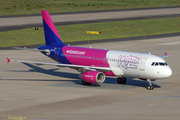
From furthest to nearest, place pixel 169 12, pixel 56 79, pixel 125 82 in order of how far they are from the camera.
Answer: pixel 169 12
pixel 56 79
pixel 125 82

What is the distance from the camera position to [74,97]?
38.1 meters

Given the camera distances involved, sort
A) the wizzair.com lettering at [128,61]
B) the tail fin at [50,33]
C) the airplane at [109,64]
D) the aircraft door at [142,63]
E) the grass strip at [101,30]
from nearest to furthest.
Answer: the airplane at [109,64]
the aircraft door at [142,63]
the wizzair.com lettering at [128,61]
the tail fin at [50,33]
the grass strip at [101,30]

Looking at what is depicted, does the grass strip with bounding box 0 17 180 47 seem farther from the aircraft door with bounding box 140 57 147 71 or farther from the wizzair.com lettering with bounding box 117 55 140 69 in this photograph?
A: the aircraft door with bounding box 140 57 147 71

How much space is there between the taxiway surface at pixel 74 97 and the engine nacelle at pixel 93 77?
1033mm

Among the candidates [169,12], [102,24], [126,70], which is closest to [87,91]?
[126,70]

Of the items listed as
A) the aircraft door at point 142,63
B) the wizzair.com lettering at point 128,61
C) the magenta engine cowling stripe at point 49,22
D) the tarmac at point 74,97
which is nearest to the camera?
the tarmac at point 74,97

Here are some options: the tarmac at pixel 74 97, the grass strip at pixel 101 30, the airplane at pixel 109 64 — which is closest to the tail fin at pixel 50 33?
the airplane at pixel 109 64

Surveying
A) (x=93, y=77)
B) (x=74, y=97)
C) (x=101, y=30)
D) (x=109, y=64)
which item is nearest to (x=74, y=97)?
(x=74, y=97)

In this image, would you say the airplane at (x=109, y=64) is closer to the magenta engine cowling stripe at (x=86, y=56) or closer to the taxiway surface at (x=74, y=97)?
the magenta engine cowling stripe at (x=86, y=56)

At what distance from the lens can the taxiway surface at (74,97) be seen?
31438mm

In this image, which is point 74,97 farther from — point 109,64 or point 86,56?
point 86,56

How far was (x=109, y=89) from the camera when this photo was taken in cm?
4231

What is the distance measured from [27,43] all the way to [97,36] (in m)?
20.5

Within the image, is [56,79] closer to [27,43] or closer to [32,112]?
[32,112]
